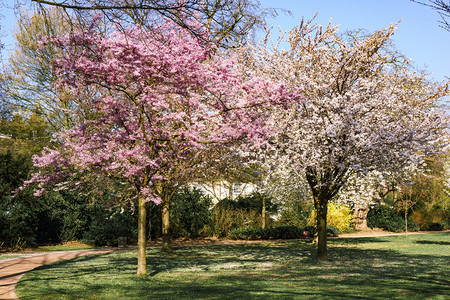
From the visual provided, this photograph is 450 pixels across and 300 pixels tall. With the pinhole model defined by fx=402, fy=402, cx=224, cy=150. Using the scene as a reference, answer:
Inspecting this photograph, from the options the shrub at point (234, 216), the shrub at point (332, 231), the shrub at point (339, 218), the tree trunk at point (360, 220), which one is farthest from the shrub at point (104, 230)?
the tree trunk at point (360, 220)

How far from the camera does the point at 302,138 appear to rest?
13188 millimetres

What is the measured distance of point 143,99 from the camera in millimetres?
10070

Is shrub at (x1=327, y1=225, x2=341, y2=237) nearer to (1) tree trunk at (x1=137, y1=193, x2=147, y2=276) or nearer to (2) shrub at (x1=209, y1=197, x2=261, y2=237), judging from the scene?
(2) shrub at (x1=209, y1=197, x2=261, y2=237)

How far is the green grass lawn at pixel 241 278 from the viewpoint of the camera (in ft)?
26.3

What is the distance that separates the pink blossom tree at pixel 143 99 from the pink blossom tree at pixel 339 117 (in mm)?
2187

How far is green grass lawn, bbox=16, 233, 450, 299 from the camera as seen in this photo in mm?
8008

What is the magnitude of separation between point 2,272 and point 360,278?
9.25 m

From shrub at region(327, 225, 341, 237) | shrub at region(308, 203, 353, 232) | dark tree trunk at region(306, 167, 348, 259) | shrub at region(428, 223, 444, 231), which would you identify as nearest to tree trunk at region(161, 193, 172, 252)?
dark tree trunk at region(306, 167, 348, 259)

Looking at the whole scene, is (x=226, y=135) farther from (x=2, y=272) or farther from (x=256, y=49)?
(x=2, y=272)

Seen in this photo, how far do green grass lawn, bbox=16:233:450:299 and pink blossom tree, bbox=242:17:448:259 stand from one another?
2.54 meters

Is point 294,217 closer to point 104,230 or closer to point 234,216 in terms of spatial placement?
point 234,216

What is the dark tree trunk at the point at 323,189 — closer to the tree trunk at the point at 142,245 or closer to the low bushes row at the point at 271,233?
the tree trunk at the point at 142,245

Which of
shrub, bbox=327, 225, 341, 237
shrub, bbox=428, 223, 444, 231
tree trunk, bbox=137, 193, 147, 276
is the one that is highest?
tree trunk, bbox=137, 193, 147, 276

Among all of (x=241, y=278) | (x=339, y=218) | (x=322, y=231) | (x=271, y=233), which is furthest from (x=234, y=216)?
(x=241, y=278)
